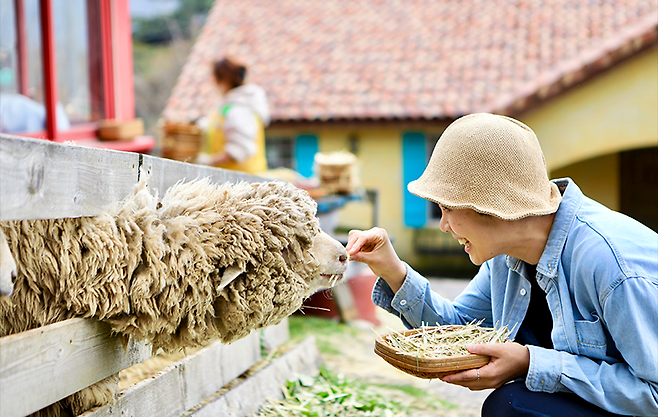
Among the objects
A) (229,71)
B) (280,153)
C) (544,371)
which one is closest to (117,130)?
(229,71)

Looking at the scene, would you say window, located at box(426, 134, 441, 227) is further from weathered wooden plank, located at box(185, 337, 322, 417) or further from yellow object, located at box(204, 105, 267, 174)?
weathered wooden plank, located at box(185, 337, 322, 417)

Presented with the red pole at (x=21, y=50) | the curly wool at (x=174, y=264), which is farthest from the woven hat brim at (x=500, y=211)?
the red pole at (x=21, y=50)

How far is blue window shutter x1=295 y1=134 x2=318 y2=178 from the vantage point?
42.6ft

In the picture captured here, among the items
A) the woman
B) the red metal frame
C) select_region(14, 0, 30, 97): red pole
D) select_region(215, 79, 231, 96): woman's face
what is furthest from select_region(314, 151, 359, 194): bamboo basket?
the woman

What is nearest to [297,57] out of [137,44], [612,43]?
[612,43]

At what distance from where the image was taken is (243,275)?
1.90m

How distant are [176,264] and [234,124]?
3909 millimetres

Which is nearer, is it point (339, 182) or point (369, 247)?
point (369, 247)

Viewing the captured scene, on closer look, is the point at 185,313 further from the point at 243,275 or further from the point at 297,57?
the point at 297,57

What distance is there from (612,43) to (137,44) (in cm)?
2581

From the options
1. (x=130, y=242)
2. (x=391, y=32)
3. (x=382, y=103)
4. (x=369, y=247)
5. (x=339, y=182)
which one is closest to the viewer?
(x=130, y=242)

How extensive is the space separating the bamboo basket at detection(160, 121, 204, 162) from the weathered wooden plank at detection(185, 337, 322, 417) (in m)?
3.13

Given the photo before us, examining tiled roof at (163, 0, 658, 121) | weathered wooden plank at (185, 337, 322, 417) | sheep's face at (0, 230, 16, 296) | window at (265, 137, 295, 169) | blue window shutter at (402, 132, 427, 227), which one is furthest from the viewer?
window at (265, 137, 295, 169)

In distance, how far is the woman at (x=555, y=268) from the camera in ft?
5.96
